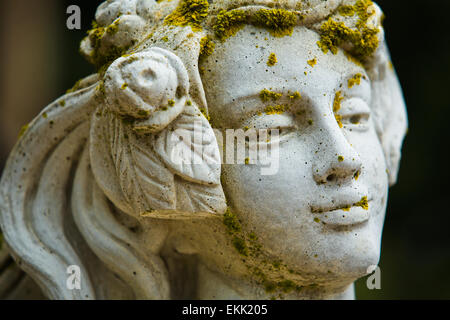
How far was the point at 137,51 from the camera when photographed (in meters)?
1.24

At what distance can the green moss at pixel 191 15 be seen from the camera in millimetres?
1234

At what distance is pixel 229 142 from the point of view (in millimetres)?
1237

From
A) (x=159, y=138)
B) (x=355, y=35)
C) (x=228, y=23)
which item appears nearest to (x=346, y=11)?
(x=355, y=35)

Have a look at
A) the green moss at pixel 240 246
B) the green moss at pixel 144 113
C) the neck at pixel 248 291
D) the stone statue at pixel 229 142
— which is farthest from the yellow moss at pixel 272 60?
the neck at pixel 248 291

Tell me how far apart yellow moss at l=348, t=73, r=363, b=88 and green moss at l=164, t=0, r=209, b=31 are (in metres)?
0.36

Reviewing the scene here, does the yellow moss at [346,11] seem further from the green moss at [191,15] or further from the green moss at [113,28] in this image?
the green moss at [113,28]

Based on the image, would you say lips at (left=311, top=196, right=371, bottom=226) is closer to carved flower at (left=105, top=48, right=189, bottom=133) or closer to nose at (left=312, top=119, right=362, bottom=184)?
nose at (left=312, top=119, right=362, bottom=184)

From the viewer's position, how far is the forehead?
1.21m

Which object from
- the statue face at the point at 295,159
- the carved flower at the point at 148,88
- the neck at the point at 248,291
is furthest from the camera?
the neck at the point at 248,291

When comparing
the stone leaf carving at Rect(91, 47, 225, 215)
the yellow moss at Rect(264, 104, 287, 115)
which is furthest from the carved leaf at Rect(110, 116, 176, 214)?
the yellow moss at Rect(264, 104, 287, 115)

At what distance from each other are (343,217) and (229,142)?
29 cm

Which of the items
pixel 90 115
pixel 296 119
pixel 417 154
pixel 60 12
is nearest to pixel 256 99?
pixel 296 119

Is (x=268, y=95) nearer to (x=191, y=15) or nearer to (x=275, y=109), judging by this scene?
(x=275, y=109)

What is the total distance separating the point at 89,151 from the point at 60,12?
260 centimetres
